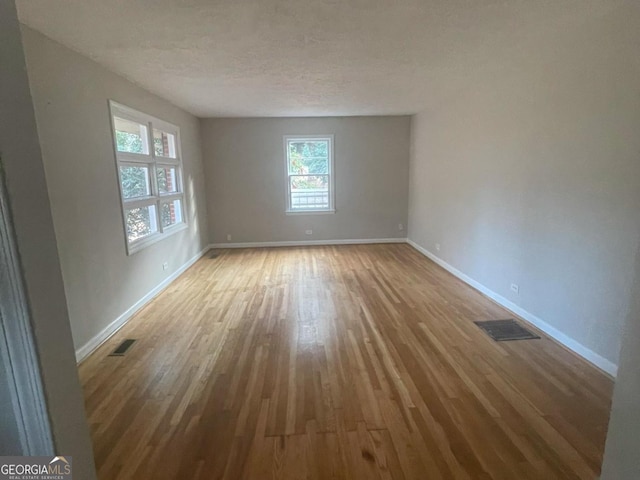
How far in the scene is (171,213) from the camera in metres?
4.97

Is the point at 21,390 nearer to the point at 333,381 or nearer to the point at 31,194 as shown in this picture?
the point at 31,194

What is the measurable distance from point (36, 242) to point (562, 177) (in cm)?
333

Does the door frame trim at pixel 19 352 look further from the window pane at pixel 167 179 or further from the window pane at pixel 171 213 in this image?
the window pane at pixel 167 179

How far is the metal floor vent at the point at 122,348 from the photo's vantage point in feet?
8.98

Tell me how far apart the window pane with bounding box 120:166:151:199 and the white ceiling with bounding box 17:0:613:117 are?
969mm

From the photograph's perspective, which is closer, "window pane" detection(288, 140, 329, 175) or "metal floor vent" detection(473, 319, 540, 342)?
"metal floor vent" detection(473, 319, 540, 342)

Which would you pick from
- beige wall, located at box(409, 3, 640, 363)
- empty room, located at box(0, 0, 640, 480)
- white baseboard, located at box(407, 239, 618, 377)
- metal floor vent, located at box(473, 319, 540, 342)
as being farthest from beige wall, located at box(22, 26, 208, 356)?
beige wall, located at box(409, 3, 640, 363)

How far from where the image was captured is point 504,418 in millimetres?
1925

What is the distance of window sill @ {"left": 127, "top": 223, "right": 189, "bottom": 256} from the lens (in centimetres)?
360

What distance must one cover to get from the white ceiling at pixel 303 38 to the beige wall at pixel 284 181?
232 centimetres

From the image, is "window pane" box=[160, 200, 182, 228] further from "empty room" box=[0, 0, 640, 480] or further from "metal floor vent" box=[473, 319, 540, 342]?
"metal floor vent" box=[473, 319, 540, 342]

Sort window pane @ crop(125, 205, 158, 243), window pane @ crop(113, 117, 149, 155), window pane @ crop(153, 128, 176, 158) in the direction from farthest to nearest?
window pane @ crop(153, 128, 176, 158) → window pane @ crop(125, 205, 158, 243) → window pane @ crop(113, 117, 149, 155)

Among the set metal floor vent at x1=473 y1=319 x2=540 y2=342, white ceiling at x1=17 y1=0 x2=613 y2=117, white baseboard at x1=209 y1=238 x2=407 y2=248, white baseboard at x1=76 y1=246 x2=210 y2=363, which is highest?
white ceiling at x1=17 y1=0 x2=613 y2=117

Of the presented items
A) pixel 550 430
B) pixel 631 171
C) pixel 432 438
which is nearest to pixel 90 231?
pixel 432 438
